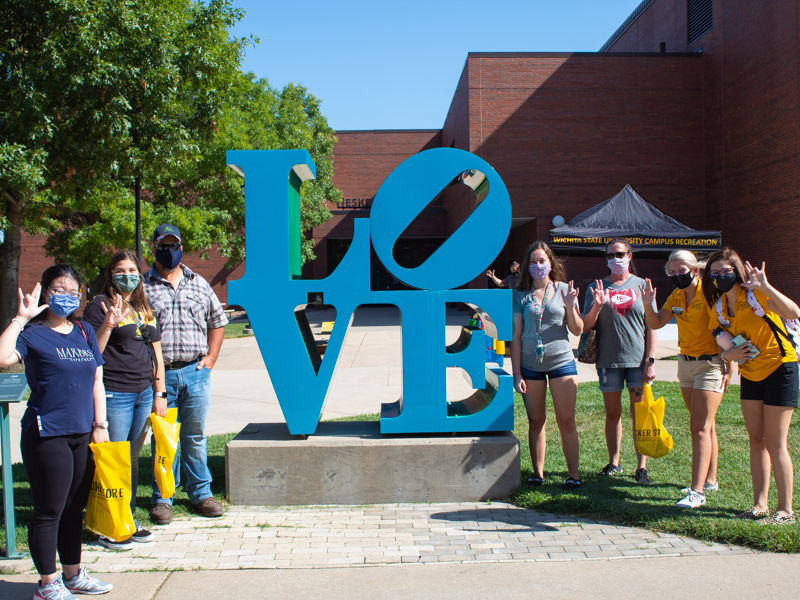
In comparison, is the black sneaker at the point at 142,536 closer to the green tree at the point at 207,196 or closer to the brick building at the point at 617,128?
the green tree at the point at 207,196

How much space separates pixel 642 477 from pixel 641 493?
299mm

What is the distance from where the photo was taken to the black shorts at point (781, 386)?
3.84 meters

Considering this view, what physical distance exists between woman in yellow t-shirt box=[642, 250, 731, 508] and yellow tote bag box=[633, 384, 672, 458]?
7.5 inches

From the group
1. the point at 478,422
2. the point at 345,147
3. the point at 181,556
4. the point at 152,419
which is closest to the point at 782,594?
the point at 478,422

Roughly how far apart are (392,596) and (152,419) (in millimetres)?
1856

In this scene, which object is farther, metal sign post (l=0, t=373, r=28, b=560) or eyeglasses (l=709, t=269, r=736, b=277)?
eyeglasses (l=709, t=269, r=736, b=277)

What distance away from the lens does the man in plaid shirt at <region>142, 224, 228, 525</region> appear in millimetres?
4238

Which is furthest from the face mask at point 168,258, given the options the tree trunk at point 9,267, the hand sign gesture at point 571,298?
the tree trunk at point 9,267

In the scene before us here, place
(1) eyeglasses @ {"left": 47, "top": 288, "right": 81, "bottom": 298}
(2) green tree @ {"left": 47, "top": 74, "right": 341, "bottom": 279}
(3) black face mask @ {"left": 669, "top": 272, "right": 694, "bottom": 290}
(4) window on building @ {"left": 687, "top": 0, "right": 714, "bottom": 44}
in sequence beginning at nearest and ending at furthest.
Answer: (1) eyeglasses @ {"left": 47, "top": 288, "right": 81, "bottom": 298} < (3) black face mask @ {"left": 669, "top": 272, "right": 694, "bottom": 290} < (2) green tree @ {"left": 47, "top": 74, "right": 341, "bottom": 279} < (4) window on building @ {"left": 687, "top": 0, "right": 714, "bottom": 44}

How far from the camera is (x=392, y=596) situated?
3127 mm

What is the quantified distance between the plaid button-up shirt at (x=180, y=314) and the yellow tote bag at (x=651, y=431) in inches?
117

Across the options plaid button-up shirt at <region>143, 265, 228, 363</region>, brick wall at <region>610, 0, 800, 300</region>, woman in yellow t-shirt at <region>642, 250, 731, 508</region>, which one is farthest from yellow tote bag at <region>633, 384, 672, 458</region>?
brick wall at <region>610, 0, 800, 300</region>

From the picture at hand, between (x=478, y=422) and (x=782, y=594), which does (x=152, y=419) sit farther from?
(x=782, y=594)

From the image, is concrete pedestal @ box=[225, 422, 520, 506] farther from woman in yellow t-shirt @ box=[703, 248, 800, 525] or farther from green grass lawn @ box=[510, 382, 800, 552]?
woman in yellow t-shirt @ box=[703, 248, 800, 525]
